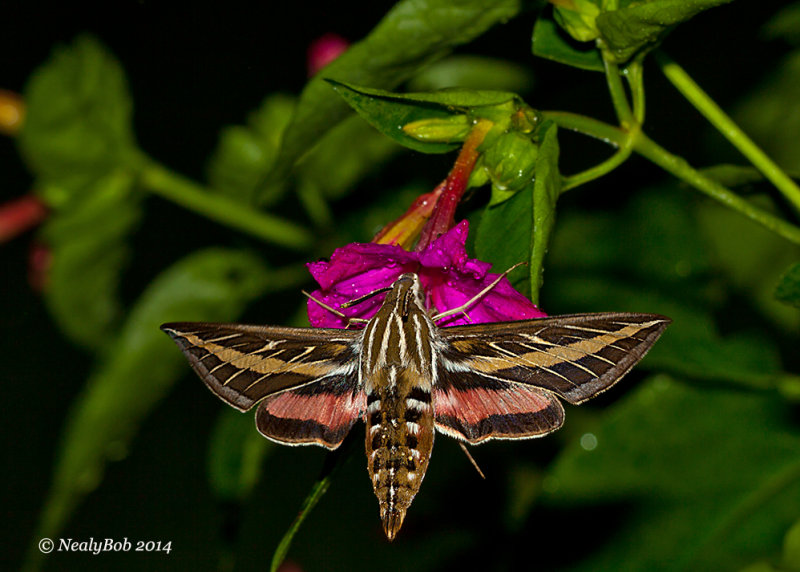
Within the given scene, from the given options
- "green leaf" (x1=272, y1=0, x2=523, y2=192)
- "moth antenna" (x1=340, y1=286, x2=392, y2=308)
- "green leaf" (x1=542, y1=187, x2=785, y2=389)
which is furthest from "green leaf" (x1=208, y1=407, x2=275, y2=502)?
"green leaf" (x1=542, y1=187, x2=785, y2=389)

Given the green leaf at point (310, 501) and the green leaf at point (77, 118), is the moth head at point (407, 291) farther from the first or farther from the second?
the green leaf at point (77, 118)

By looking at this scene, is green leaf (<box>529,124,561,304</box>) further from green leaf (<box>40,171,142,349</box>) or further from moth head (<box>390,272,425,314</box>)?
green leaf (<box>40,171,142,349</box>)

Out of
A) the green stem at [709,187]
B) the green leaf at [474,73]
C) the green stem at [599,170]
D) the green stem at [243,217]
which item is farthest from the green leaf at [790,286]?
the green stem at [243,217]

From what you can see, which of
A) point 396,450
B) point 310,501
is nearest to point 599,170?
point 396,450

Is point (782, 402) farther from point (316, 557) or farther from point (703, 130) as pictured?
point (316, 557)

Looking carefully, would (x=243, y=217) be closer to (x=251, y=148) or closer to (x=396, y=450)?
(x=251, y=148)
